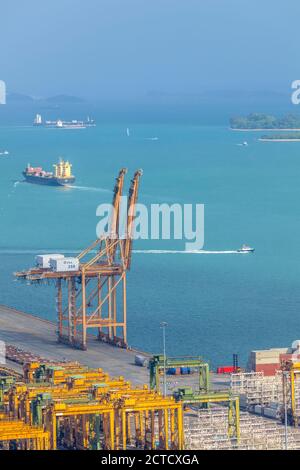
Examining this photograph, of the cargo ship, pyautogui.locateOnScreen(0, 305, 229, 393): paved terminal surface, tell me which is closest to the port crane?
pyautogui.locateOnScreen(0, 305, 229, 393): paved terminal surface

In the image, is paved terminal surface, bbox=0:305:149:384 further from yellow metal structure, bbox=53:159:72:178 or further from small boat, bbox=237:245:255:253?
yellow metal structure, bbox=53:159:72:178

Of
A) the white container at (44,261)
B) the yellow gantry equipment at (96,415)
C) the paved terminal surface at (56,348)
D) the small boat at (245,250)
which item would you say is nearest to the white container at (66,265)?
the white container at (44,261)

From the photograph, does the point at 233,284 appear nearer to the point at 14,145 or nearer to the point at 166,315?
the point at 166,315

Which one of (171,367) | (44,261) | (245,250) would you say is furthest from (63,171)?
(171,367)

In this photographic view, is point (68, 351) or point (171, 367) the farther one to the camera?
point (68, 351)

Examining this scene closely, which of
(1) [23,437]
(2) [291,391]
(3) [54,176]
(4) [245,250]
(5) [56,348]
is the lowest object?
(1) [23,437]

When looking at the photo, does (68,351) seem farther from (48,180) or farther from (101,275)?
(48,180)
